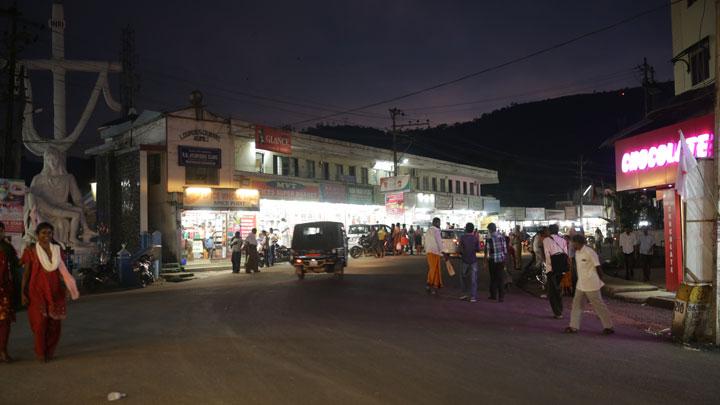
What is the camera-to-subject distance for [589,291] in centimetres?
924

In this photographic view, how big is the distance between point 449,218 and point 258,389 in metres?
49.1

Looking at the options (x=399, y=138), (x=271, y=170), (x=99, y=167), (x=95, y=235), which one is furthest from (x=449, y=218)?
(x=95, y=235)

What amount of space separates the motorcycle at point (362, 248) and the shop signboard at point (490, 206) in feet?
86.6

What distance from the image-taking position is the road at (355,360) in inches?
230

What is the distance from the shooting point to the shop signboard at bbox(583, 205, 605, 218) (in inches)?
2476

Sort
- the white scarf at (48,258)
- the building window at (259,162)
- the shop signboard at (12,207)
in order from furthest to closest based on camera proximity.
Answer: the building window at (259,162), the shop signboard at (12,207), the white scarf at (48,258)

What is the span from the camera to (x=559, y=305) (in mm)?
10766

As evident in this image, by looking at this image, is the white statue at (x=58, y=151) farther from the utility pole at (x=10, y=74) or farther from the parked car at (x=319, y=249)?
the parked car at (x=319, y=249)

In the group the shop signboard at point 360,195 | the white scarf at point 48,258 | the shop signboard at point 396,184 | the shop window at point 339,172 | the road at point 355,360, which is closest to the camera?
the road at point 355,360

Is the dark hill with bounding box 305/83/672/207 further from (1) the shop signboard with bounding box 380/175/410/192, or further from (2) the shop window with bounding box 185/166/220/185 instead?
(2) the shop window with bounding box 185/166/220/185

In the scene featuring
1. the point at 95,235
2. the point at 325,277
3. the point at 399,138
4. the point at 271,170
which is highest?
the point at 399,138

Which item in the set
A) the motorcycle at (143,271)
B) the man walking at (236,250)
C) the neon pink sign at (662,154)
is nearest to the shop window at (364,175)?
the man walking at (236,250)

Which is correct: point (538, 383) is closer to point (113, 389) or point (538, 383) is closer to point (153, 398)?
point (153, 398)

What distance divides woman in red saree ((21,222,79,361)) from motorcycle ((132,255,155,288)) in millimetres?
13261
